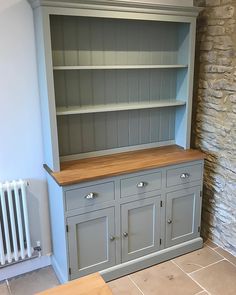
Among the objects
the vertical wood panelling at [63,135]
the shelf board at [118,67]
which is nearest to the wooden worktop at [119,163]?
the vertical wood panelling at [63,135]

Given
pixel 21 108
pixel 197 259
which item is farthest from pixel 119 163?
pixel 197 259

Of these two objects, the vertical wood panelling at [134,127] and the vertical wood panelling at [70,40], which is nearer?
the vertical wood panelling at [70,40]

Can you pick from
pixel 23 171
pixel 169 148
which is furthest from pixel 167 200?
pixel 23 171

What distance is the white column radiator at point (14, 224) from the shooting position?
2418mm

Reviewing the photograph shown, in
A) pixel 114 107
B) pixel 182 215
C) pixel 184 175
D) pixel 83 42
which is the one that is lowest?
pixel 182 215

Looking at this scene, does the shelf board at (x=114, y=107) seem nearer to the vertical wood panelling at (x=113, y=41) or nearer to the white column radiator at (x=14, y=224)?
the vertical wood panelling at (x=113, y=41)

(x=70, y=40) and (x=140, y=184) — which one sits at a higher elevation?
(x=70, y=40)

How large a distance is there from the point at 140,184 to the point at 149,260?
0.71 meters

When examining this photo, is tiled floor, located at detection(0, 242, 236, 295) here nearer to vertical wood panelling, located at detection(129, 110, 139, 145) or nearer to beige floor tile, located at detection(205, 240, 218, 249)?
beige floor tile, located at detection(205, 240, 218, 249)

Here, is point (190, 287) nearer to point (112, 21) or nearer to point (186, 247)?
point (186, 247)

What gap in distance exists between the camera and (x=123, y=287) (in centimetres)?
250

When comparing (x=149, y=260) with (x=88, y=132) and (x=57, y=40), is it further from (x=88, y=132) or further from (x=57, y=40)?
(x=57, y=40)

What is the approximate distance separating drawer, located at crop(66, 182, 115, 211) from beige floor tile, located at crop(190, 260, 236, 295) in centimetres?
101

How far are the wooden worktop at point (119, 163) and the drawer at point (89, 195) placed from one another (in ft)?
0.27
